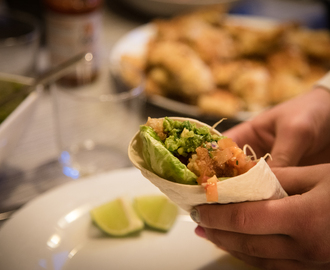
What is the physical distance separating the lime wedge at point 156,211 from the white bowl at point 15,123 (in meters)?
0.54

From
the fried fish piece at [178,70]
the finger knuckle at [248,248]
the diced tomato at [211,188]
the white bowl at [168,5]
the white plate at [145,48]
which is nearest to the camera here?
the diced tomato at [211,188]

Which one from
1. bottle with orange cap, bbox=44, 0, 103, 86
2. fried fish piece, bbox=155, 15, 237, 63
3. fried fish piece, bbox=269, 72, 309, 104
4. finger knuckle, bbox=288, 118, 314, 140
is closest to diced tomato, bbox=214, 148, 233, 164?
finger knuckle, bbox=288, 118, 314, 140

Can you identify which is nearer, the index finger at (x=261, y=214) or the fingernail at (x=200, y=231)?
the index finger at (x=261, y=214)

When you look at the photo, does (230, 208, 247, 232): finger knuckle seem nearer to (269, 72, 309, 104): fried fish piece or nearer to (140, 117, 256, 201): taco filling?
(140, 117, 256, 201): taco filling

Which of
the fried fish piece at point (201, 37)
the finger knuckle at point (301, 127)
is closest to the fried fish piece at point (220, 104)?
the fried fish piece at point (201, 37)

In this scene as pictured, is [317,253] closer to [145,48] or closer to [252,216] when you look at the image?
[252,216]

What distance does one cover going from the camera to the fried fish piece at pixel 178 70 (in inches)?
80.5

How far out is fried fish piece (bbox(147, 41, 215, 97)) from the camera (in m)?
2.04

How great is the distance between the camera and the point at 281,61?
8.06ft

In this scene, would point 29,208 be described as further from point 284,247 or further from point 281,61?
point 281,61

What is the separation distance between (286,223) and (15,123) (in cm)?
104

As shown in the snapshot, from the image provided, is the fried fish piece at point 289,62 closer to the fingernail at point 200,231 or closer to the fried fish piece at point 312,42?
the fried fish piece at point 312,42

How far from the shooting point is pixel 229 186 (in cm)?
84

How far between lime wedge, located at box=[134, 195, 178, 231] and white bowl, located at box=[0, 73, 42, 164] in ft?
1.78
